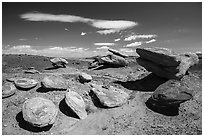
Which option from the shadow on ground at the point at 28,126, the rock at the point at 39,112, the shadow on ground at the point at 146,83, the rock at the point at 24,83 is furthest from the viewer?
the shadow on ground at the point at 146,83

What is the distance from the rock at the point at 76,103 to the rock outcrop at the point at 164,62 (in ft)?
19.7

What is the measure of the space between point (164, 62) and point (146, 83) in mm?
2212

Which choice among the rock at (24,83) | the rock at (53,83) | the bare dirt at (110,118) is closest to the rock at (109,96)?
the bare dirt at (110,118)

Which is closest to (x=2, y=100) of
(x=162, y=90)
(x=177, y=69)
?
(x=162, y=90)

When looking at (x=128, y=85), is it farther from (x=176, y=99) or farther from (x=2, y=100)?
(x=2, y=100)

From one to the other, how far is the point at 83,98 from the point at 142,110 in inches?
135

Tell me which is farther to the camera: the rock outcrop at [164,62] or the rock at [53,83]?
the rock outcrop at [164,62]

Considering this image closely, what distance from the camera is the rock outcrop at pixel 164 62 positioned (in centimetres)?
1384

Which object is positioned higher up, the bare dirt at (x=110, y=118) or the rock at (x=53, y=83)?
the rock at (x=53, y=83)

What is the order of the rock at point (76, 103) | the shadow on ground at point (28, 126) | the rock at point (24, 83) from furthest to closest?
the rock at point (24, 83)
the rock at point (76, 103)
the shadow on ground at point (28, 126)

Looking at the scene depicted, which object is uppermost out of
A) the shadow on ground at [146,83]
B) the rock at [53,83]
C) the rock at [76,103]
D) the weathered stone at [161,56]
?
the weathered stone at [161,56]

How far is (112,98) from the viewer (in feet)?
39.5

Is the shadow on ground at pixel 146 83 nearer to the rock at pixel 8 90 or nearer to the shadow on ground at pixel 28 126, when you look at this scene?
the shadow on ground at pixel 28 126

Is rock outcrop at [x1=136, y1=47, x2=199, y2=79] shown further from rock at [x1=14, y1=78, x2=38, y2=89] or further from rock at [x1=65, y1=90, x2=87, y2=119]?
rock at [x1=14, y1=78, x2=38, y2=89]
